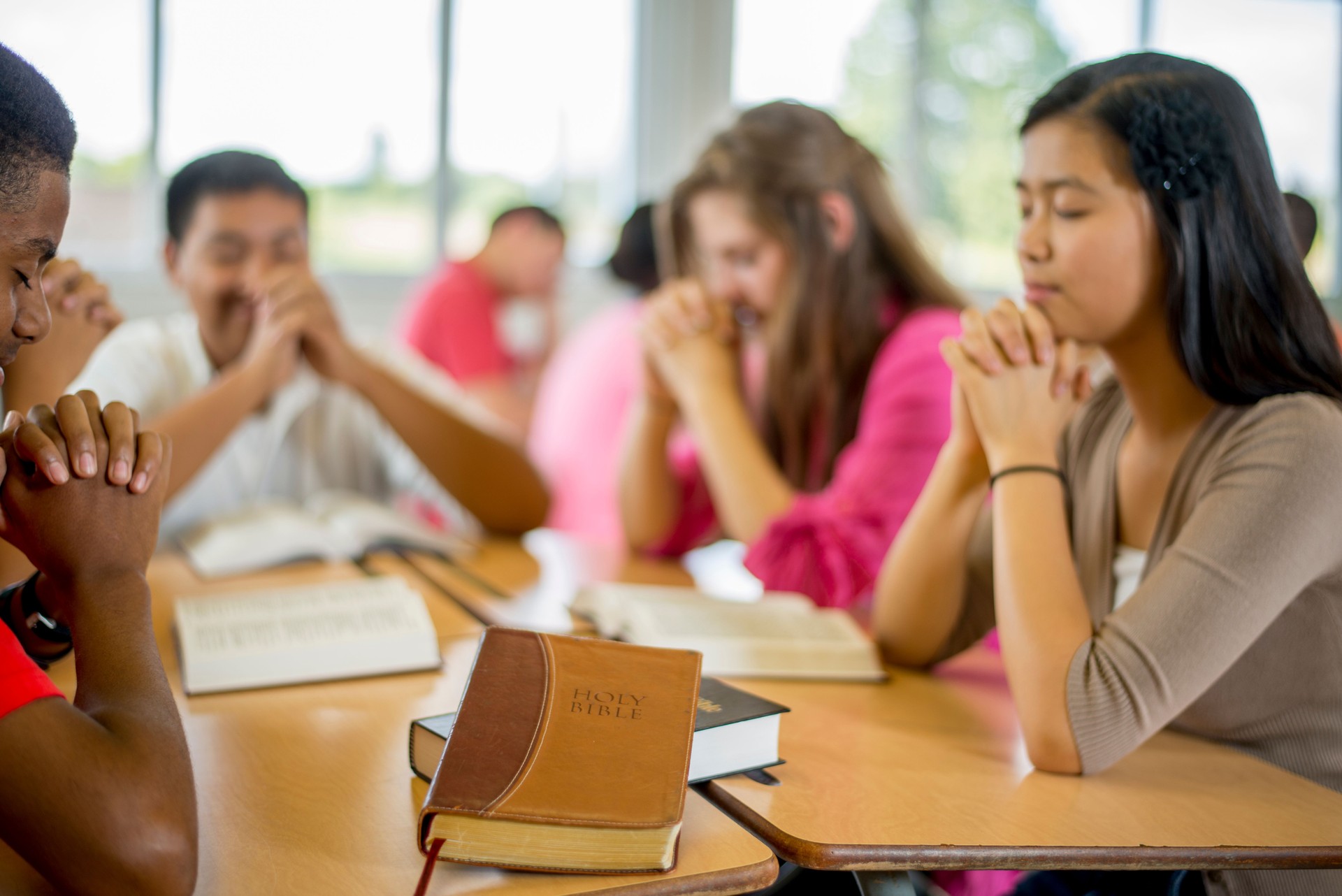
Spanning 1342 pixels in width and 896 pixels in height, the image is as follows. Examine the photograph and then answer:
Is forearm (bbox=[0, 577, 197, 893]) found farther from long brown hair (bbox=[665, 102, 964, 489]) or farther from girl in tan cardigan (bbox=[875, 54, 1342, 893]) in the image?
long brown hair (bbox=[665, 102, 964, 489])

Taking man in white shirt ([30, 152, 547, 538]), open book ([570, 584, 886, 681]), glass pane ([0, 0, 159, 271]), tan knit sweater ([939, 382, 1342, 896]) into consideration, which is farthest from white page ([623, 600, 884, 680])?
glass pane ([0, 0, 159, 271])

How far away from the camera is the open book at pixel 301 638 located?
1.14 m

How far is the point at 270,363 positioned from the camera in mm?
1856

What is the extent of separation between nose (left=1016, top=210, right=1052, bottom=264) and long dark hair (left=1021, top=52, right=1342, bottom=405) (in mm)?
110

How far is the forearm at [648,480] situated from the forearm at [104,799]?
1233mm

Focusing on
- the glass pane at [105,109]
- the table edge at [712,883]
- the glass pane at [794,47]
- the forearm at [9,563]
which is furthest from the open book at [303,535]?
the glass pane at [794,47]

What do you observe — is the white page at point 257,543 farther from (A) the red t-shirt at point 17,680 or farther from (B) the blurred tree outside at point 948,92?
(B) the blurred tree outside at point 948,92

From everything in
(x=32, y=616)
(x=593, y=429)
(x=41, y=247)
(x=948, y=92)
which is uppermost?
(x=948, y=92)

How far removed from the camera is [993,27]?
519cm

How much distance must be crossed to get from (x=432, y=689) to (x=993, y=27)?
4.90 metres

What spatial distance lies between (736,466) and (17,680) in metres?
1.20

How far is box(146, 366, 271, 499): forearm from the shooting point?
1685 mm

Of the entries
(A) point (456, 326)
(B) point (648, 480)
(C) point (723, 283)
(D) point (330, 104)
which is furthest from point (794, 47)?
(B) point (648, 480)

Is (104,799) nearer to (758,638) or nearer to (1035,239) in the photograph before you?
(758,638)
